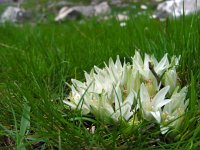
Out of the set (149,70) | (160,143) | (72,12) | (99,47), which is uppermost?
(72,12)

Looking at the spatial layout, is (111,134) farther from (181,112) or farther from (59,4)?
(59,4)

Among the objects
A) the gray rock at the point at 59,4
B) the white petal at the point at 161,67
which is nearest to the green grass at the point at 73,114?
the white petal at the point at 161,67

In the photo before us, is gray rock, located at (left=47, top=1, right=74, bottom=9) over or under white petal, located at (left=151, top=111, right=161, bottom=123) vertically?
over

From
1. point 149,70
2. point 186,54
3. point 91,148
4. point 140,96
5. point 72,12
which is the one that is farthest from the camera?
point 72,12

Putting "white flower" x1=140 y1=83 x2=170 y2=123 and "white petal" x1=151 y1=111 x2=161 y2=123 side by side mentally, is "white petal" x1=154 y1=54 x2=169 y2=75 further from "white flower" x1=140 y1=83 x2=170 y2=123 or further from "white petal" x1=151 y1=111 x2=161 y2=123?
"white petal" x1=151 y1=111 x2=161 y2=123

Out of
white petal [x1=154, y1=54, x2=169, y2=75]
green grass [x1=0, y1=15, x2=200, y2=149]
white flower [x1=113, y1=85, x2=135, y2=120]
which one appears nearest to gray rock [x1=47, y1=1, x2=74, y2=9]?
green grass [x1=0, y1=15, x2=200, y2=149]

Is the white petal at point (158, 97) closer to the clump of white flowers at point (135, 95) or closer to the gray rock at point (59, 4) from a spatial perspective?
the clump of white flowers at point (135, 95)

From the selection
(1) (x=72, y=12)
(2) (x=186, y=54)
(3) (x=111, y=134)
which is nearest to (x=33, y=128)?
(3) (x=111, y=134)

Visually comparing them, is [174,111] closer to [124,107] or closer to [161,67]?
[124,107]

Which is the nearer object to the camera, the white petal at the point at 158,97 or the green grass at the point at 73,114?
the green grass at the point at 73,114
